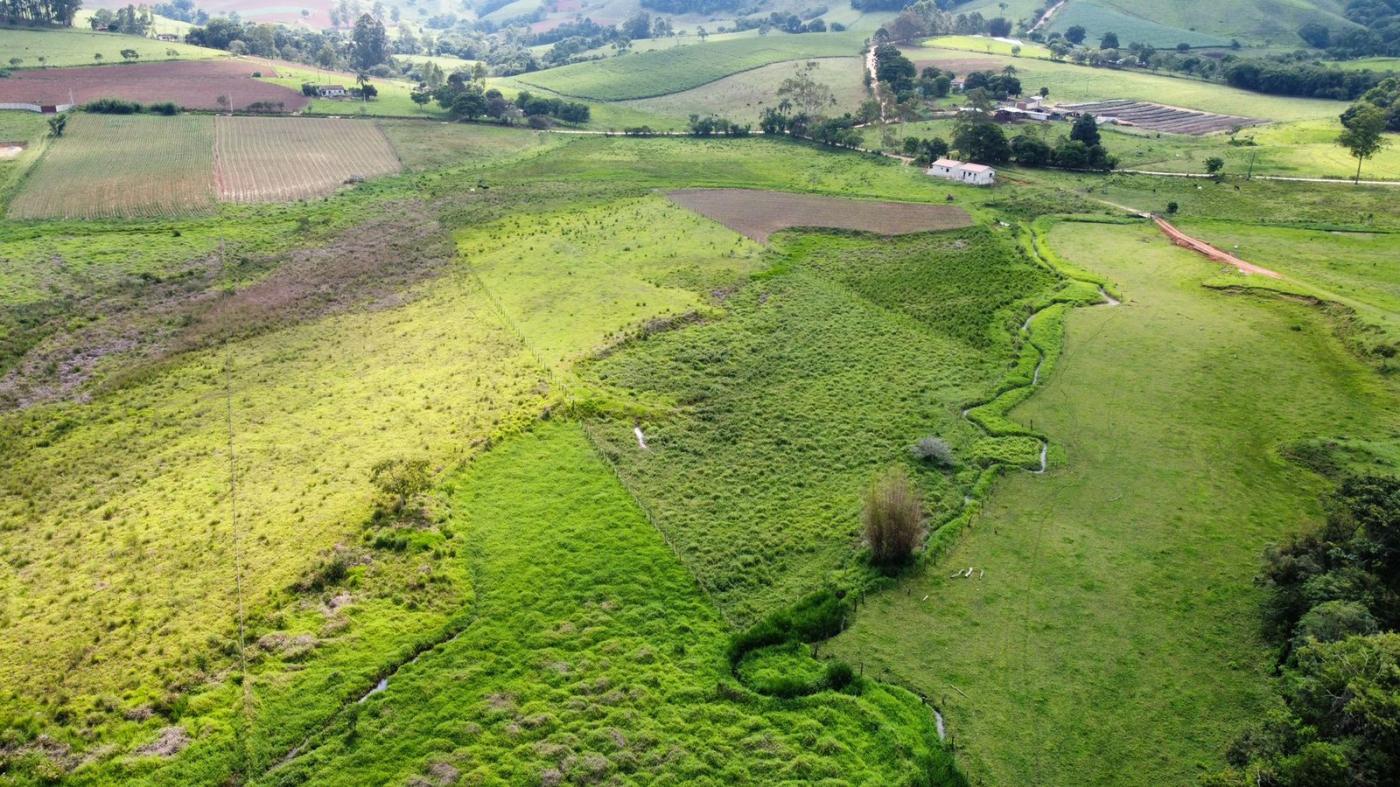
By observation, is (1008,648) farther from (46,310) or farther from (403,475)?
(46,310)

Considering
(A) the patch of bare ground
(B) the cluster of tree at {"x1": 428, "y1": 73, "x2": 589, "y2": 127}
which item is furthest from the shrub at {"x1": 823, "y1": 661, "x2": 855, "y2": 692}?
(B) the cluster of tree at {"x1": 428, "y1": 73, "x2": 589, "y2": 127}

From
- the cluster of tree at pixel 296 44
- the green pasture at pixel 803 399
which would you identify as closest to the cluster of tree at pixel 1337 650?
the green pasture at pixel 803 399

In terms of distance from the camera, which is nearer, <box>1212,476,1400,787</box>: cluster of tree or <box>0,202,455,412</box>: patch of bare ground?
<box>1212,476,1400,787</box>: cluster of tree

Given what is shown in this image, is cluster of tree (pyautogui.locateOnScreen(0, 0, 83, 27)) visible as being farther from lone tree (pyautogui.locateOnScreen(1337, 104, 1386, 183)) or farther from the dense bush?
lone tree (pyautogui.locateOnScreen(1337, 104, 1386, 183))

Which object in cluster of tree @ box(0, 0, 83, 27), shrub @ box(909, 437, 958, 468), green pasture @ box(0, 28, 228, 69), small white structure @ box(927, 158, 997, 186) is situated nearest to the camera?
shrub @ box(909, 437, 958, 468)

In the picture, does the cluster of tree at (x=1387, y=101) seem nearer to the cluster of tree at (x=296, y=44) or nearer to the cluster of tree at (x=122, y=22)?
the cluster of tree at (x=296, y=44)

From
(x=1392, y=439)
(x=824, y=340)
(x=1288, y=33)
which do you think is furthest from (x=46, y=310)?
(x=1288, y=33)

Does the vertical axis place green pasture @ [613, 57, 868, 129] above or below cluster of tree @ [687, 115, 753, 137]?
above
